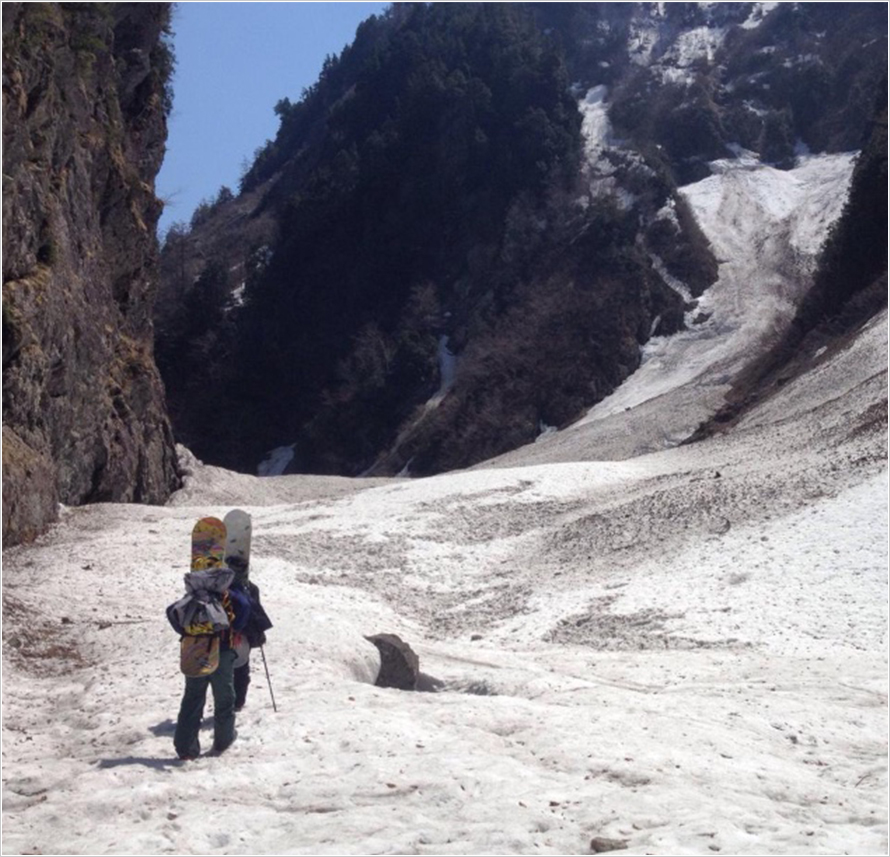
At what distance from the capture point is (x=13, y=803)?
325 inches

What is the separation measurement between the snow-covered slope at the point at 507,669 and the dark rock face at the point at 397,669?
0.60 ft

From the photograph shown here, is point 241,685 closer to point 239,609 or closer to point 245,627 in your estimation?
point 245,627

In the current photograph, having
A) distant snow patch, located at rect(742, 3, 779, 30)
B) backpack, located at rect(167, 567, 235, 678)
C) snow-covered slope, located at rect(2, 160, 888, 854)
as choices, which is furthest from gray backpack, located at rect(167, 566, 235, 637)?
distant snow patch, located at rect(742, 3, 779, 30)

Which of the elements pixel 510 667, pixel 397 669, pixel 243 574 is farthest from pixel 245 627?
pixel 510 667

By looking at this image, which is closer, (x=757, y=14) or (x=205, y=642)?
(x=205, y=642)

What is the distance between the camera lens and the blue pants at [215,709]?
8867 millimetres

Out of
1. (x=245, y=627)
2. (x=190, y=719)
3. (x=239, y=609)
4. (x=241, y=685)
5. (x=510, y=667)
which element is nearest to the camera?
(x=190, y=719)

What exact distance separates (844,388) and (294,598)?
64.5ft

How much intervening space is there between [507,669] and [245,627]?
381cm

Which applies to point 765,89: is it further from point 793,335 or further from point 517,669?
point 517,669

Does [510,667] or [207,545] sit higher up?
[207,545]

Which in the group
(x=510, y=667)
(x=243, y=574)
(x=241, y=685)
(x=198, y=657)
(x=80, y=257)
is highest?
(x=80, y=257)

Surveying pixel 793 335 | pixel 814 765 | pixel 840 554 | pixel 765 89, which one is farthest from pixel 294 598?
pixel 765 89

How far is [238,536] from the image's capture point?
32.3ft
